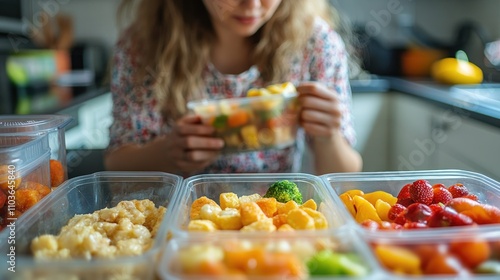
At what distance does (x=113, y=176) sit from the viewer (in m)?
0.80

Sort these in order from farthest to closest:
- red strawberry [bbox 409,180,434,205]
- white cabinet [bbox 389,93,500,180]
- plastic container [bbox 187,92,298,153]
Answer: white cabinet [bbox 389,93,500,180]
plastic container [bbox 187,92,298,153]
red strawberry [bbox 409,180,434,205]

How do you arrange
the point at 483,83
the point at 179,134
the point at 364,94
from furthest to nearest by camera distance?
the point at 364,94 → the point at 483,83 → the point at 179,134

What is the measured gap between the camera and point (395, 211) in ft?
2.18

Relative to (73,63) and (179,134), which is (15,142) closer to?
(179,134)

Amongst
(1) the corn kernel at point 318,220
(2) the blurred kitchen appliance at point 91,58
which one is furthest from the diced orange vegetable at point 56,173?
(2) the blurred kitchen appliance at point 91,58

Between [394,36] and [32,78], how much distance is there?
2.08 m

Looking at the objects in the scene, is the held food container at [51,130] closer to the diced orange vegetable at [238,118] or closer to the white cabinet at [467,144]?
the diced orange vegetable at [238,118]

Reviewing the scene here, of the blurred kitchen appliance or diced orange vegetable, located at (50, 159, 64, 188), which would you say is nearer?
diced orange vegetable, located at (50, 159, 64, 188)

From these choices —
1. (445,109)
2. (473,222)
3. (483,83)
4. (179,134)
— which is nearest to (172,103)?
(179,134)

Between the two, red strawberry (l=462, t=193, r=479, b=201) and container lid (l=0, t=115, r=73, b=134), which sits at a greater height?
container lid (l=0, t=115, r=73, b=134)

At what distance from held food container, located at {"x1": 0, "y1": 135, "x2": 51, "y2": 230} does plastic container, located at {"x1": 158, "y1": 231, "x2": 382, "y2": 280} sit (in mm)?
272

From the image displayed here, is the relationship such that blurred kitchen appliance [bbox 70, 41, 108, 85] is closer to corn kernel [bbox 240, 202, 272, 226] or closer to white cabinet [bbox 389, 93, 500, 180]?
white cabinet [bbox 389, 93, 500, 180]

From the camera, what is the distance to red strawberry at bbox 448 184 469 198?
0.72 m

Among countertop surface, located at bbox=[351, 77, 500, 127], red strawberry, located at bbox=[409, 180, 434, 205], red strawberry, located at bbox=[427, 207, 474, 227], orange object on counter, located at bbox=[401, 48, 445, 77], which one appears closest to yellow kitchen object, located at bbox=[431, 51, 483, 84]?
countertop surface, located at bbox=[351, 77, 500, 127]
